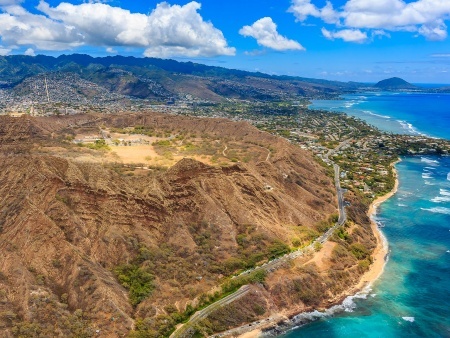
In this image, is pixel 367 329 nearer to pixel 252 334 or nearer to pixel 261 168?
pixel 252 334

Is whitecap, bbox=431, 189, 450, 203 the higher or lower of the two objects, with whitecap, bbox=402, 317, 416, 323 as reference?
higher

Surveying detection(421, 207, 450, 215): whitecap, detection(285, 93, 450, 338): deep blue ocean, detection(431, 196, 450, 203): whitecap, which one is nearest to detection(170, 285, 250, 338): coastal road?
detection(285, 93, 450, 338): deep blue ocean

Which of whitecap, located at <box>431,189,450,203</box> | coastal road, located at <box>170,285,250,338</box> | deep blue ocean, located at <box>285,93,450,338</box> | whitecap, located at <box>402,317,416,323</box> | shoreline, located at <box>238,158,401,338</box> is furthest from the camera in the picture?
whitecap, located at <box>431,189,450,203</box>

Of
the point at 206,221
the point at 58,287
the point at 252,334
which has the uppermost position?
the point at 206,221

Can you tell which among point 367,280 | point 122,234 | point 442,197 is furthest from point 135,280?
point 442,197

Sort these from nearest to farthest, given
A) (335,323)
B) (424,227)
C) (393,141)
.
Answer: (335,323) < (424,227) < (393,141)

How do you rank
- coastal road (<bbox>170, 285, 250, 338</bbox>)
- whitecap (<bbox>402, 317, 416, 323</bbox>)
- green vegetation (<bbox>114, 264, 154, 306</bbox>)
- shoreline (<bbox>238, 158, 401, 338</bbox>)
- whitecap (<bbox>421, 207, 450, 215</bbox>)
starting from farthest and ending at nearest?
1. whitecap (<bbox>421, 207, 450, 215</bbox>)
2. whitecap (<bbox>402, 317, 416, 323</bbox>)
3. shoreline (<bbox>238, 158, 401, 338</bbox>)
4. green vegetation (<bbox>114, 264, 154, 306</bbox>)
5. coastal road (<bbox>170, 285, 250, 338</bbox>)

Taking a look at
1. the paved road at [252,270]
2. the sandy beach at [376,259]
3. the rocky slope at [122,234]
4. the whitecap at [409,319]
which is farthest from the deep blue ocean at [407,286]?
the rocky slope at [122,234]

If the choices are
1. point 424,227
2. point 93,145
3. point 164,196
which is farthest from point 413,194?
point 93,145

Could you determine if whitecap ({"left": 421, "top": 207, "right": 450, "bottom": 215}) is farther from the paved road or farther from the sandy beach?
the paved road
